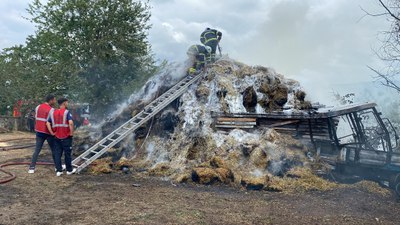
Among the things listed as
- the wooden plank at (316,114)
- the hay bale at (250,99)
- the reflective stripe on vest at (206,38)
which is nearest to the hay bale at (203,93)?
the wooden plank at (316,114)

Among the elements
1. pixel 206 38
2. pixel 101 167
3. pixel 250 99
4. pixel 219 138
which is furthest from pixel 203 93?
pixel 101 167

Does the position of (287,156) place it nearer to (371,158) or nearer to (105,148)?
(371,158)

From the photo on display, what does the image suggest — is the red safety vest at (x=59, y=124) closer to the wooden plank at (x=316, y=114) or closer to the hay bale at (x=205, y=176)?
the hay bale at (x=205, y=176)

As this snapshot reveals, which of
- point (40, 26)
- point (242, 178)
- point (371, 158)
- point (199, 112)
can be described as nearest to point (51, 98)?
point (199, 112)

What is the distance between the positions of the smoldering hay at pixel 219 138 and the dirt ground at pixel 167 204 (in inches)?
26.7

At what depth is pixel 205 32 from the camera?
1289 centimetres

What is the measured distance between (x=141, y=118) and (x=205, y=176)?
10.8ft

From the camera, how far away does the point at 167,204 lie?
6359 mm

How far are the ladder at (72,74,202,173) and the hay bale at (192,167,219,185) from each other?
258cm

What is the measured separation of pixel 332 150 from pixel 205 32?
21.1ft

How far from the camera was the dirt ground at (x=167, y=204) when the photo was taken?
18.3ft

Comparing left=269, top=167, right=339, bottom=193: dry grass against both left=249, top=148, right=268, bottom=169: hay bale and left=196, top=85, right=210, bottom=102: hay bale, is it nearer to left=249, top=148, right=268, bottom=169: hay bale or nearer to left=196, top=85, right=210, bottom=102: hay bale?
left=249, top=148, right=268, bottom=169: hay bale

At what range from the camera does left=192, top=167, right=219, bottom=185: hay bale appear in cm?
805

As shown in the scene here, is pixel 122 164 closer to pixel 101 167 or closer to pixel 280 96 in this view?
pixel 101 167
